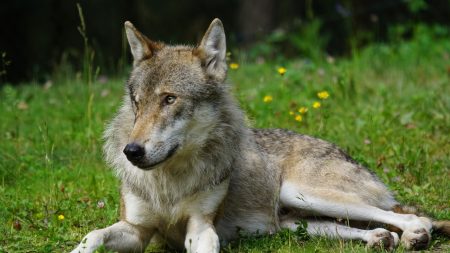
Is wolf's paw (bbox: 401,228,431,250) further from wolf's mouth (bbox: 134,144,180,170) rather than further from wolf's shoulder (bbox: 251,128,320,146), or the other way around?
wolf's mouth (bbox: 134,144,180,170)

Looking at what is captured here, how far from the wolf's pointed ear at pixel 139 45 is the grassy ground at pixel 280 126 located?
1227mm

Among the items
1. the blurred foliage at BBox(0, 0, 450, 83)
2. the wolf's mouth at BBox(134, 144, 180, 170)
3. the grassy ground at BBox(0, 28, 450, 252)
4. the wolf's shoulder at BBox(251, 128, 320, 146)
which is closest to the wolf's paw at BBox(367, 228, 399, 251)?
the grassy ground at BBox(0, 28, 450, 252)

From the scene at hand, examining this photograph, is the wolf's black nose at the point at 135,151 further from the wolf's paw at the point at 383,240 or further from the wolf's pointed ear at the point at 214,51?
the wolf's paw at the point at 383,240

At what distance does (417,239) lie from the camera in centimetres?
509

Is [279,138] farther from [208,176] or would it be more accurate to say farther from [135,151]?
[135,151]

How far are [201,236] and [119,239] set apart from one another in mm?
561

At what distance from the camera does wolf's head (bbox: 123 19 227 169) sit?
4.81 m

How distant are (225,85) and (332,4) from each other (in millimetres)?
15783

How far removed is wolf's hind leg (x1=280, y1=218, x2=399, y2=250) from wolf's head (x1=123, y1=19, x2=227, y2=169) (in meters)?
1.12

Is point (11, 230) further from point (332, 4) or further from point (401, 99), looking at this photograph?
point (332, 4)

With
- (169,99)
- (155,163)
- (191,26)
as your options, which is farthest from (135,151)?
(191,26)

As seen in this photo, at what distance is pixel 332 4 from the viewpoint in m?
20.7

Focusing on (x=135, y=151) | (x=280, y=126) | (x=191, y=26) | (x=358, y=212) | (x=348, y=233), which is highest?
(x=135, y=151)

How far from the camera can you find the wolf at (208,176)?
5.00 m
